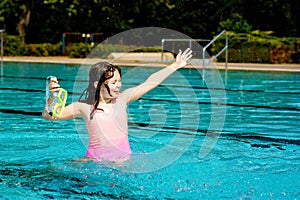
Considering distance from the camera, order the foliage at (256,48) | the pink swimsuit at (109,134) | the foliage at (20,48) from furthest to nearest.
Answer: the foliage at (20,48) < the foliage at (256,48) < the pink swimsuit at (109,134)

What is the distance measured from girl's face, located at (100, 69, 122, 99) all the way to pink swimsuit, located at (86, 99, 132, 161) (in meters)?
0.18

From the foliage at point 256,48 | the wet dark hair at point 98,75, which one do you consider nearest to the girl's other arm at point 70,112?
the wet dark hair at point 98,75

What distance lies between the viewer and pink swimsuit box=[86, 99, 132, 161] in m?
6.14

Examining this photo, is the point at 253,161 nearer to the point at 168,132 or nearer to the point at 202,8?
the point at 168,132

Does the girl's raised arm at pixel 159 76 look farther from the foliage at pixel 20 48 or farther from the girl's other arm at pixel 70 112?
the foliage at pixel 20 48

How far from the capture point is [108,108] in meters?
6.14

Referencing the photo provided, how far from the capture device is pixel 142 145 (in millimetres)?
8406

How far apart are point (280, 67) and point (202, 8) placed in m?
10.6

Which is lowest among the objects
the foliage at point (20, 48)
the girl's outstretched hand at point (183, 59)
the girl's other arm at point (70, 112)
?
the foliage at point (20, 48)

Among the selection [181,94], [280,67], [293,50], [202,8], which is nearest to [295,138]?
[181,94]

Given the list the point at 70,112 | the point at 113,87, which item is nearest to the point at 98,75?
the point at 113,87

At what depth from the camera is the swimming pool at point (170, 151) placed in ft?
18.9

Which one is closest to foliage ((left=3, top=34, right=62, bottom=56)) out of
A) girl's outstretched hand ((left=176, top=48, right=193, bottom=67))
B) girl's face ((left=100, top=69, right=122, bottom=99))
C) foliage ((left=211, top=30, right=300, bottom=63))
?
foliage ((left=211, top=30, right=300, bottom=63))

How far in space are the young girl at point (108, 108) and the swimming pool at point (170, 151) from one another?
18 centimetres
